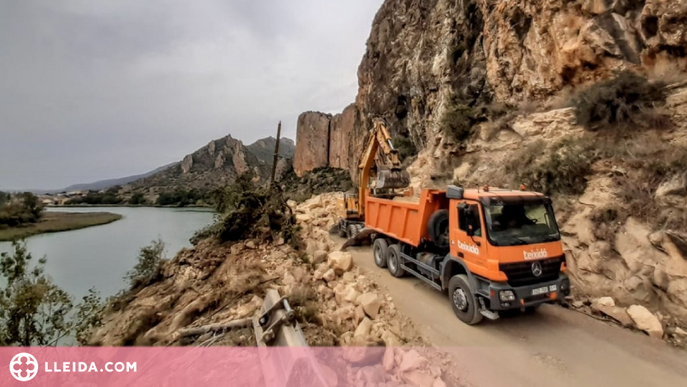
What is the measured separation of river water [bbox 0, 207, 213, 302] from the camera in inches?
460

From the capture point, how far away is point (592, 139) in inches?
298

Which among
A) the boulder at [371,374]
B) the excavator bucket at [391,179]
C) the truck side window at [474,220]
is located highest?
the excavator bucket at [391,179]

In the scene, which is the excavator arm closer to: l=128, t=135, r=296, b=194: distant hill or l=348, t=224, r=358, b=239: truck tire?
l=348, t=224, r=358, b=239: truck tire

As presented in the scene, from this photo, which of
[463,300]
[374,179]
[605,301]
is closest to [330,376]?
[463,300]

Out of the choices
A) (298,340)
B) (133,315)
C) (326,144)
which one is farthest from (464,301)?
(326,144)

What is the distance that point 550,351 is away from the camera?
4.06m

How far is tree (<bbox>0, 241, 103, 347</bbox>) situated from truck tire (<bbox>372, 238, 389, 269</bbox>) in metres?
6.46

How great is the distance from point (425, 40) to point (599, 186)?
19942 millimetres

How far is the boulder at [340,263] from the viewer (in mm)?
6870

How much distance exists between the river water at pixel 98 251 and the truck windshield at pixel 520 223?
31.8ft

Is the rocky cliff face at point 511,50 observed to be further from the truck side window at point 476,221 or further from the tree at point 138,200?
the tree at point 138,200

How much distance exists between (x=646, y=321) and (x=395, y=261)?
419 cm

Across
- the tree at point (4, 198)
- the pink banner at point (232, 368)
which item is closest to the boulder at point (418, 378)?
the pink banner at point (232, 368)

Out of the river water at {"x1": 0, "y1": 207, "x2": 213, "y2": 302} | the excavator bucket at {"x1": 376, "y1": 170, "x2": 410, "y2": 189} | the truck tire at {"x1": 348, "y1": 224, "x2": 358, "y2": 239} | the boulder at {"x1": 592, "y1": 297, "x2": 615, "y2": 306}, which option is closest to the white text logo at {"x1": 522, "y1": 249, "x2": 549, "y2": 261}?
the boulder at {"x1": 592, "y1": 297, "x2": 615, "y2": 306}
